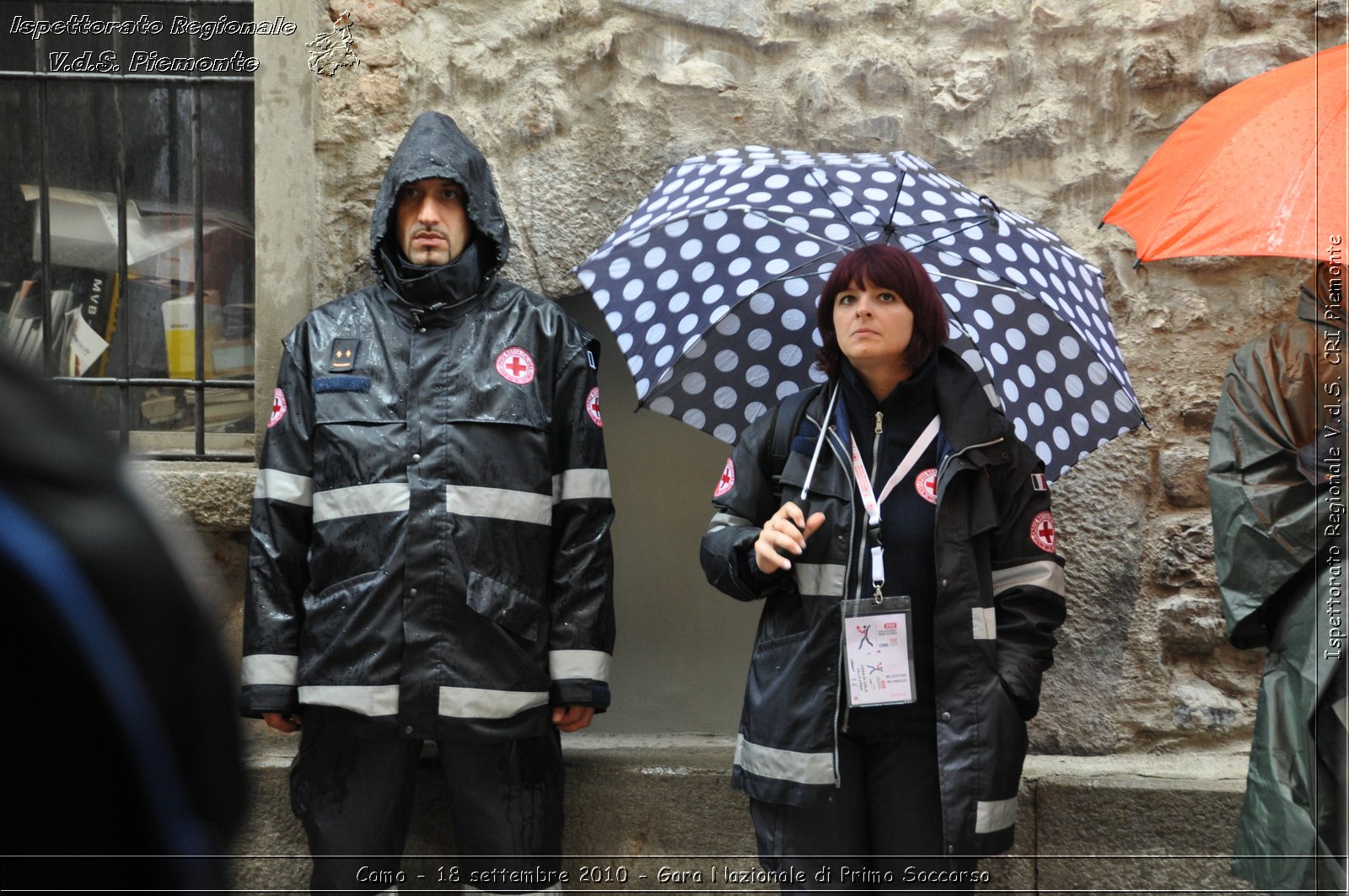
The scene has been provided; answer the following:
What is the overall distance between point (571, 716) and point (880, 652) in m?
0.85

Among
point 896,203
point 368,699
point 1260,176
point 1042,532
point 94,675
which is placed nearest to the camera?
point 94,675

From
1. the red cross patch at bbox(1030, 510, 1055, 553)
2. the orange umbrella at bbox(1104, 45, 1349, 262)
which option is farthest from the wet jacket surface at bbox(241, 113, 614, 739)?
the orange umbrella at bbox(1104, 45, 1349, 262)

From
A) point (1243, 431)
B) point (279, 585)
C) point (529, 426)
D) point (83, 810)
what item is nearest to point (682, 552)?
point (529, 426)

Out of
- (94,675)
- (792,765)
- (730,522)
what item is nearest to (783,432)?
(730,522)

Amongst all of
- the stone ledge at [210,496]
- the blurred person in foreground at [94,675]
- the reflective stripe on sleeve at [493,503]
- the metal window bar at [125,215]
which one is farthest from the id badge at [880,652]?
the metal window bar at [125,215]

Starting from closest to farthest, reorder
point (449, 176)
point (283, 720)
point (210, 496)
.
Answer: point (283, 720)
point (449, 176)
point (210, 496)

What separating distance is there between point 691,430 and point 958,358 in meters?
1.41

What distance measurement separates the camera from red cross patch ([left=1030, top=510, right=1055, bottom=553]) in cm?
248

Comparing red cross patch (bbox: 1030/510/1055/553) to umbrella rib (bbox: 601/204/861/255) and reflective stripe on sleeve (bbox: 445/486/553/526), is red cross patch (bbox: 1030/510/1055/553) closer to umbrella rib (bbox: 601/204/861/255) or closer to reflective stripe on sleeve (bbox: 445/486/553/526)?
umbrella rib (bbox: 601/204/861/255)

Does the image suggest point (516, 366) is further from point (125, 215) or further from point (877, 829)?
point (125, 215)

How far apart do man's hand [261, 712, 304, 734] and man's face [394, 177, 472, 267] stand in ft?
3.55

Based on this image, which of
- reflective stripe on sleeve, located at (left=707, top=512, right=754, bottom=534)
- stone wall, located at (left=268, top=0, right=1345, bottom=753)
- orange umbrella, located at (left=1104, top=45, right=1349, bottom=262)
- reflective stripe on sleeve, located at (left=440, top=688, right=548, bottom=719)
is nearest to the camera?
orange umbrella, located at (left=1104, top=45, right=1349, bottom=262)

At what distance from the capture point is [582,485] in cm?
290

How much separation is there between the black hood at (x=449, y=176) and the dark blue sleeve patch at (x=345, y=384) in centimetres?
30
